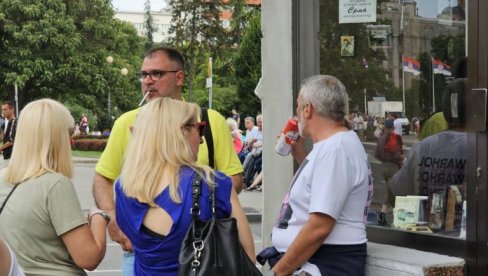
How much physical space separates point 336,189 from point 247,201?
1221 centimetres

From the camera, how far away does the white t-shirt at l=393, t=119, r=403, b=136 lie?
4652 millimetres

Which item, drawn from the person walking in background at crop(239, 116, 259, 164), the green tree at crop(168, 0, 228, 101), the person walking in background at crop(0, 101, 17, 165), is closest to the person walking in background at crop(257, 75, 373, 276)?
the person walking in background at crop(0, 101, 17, 165)

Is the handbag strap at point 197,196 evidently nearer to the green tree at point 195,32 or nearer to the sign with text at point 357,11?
the sign with text at point 357,11

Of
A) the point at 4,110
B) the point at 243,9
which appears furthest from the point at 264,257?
the point at 4,110

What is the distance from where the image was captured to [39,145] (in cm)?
325

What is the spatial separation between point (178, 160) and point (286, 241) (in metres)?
0.98

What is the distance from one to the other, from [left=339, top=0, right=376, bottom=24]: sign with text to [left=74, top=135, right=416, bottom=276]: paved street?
34.9 inches

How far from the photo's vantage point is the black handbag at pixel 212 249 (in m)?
2.75

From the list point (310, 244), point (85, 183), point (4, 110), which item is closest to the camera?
point (310, 244)

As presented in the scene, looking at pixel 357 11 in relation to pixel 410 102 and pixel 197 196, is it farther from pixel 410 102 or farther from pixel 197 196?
pixel 197 196

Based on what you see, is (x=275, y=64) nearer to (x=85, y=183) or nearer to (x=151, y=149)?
(x=151, y=149)

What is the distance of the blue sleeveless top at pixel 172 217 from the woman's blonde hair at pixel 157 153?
0.03 meters

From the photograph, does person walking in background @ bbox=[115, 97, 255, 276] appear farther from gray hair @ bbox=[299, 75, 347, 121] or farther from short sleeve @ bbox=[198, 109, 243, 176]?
short sleeve @ bbox=[198, 109, 243, 176]

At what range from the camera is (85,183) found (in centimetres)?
1952
